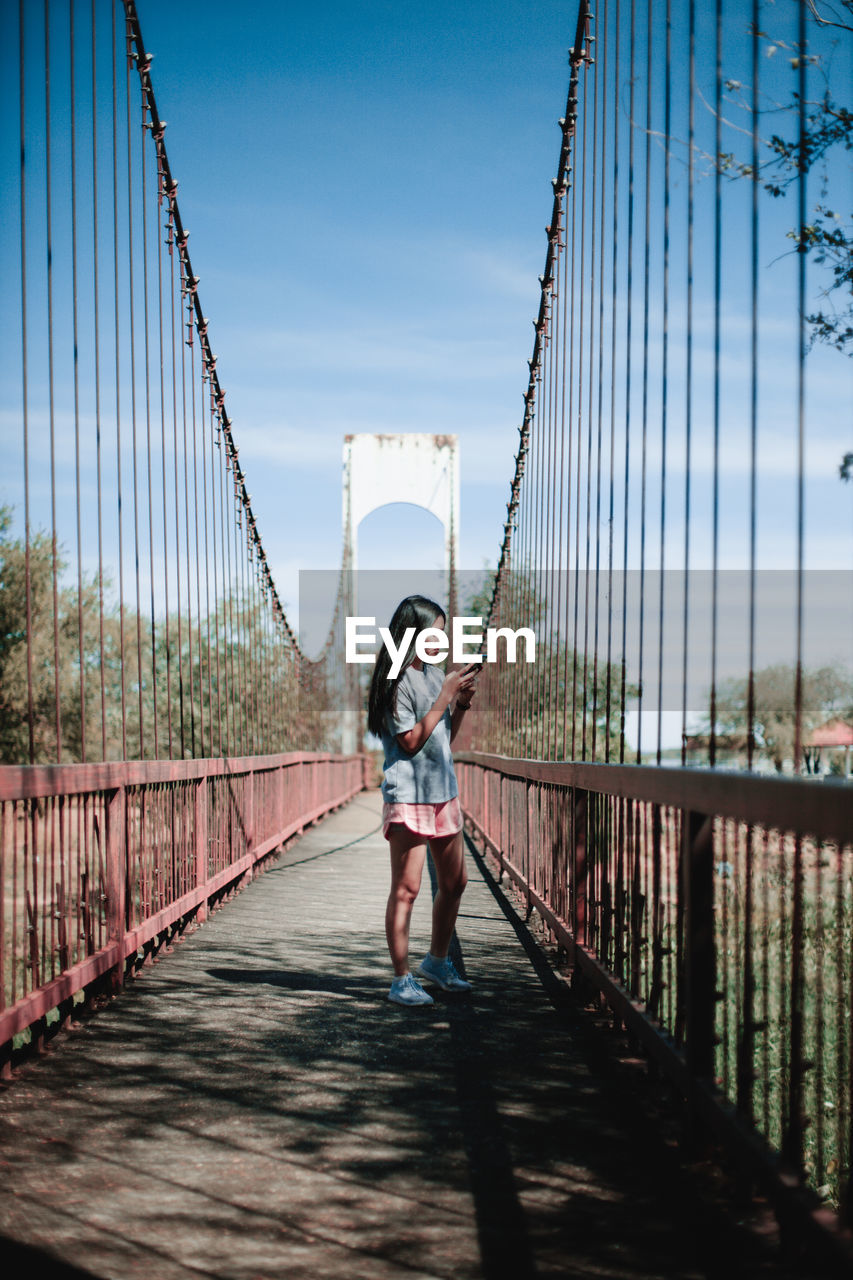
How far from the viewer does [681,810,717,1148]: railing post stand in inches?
77.4

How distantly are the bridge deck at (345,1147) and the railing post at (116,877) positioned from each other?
0.10m

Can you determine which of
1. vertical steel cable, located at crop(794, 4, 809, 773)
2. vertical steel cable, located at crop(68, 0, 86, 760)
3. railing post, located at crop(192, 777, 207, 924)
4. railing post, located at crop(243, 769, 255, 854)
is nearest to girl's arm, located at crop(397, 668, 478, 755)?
vertical steel cable, located at crop(68, 0, 86, 760)

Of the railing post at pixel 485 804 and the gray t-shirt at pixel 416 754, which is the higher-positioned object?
the gray t-shirt at pixel 416 754

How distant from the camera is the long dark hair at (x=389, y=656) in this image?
343cm

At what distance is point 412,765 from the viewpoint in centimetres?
348

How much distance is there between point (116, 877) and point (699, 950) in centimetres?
207

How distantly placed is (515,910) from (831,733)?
81.0 inches

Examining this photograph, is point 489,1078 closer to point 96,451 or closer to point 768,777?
point 768,777

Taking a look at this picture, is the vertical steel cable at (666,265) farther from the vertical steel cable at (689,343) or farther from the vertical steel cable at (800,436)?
the vertical steel cable at (800,436)

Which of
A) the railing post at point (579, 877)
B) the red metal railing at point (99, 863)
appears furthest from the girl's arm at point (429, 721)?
the red metal railing at point (99, 863)

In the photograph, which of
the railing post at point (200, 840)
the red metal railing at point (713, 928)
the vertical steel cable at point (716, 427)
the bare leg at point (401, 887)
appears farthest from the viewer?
the railing post at point (200, 840)

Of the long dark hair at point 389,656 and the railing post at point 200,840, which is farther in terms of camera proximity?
the railing post at point 200,840

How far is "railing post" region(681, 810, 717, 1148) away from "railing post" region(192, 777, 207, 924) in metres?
3.34

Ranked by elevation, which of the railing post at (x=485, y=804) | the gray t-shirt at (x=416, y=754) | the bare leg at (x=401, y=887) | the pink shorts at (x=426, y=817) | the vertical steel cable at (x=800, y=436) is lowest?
the railing post at (x=485, y=804)
